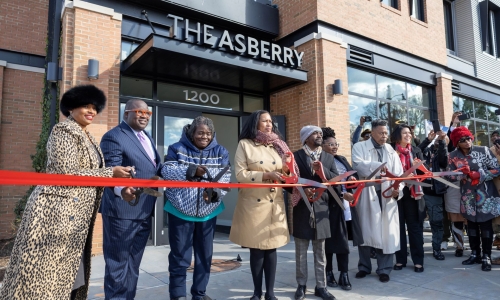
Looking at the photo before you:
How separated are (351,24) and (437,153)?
4.14m

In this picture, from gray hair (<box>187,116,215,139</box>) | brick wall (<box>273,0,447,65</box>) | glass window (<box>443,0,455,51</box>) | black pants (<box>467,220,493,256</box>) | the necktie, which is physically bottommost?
black pants (<box>467,220,493,256</box>)

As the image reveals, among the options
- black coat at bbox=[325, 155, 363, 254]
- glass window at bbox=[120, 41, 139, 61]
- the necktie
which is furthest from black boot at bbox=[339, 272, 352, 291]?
glass window at bbox=[120, 41, 139, 61]

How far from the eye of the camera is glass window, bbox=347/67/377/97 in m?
8.06

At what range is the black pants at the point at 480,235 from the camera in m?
4.50

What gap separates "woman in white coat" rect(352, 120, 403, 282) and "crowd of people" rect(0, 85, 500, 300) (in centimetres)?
1

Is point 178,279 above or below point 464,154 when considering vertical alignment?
below

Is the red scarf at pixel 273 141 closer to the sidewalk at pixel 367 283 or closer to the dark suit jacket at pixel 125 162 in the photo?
the dark suit jacket at pixel 125 162

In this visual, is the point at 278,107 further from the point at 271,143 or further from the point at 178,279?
the point at 178,279

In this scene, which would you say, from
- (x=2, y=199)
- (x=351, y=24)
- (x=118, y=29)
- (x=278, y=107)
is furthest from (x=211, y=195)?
(x=2, y=199)

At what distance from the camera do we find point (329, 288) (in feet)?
12.2

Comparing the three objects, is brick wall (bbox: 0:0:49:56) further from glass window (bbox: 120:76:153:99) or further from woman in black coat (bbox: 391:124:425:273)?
woman in black coat (bbox: 391:124:425:273)

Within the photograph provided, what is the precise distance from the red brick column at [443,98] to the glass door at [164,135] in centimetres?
752

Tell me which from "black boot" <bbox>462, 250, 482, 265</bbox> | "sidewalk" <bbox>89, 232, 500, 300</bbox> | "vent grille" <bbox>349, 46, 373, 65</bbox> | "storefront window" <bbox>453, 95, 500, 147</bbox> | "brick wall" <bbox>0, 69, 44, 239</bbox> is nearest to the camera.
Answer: "sidewalk" <bbox>89, 232, 500, 300</bbox>

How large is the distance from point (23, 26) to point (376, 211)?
9.21m
